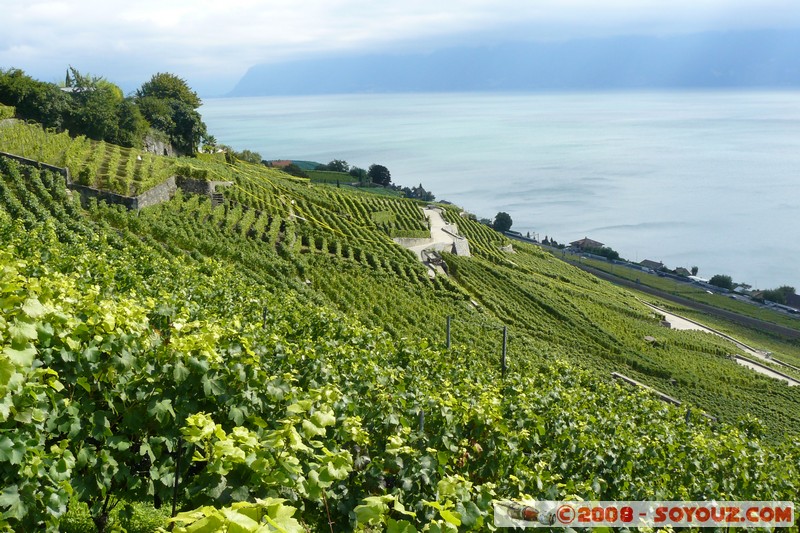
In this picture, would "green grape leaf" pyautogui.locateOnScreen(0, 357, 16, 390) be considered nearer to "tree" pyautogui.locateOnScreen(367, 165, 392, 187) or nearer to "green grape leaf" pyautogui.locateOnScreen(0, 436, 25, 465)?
"green grape leaf" pyautogui.locateOnScreen(0, 436, 25, 465)

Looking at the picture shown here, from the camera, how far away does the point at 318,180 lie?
8638 cm

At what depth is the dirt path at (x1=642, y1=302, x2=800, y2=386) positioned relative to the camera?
142 feet

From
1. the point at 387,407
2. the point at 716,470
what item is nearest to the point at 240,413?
the point at 387,407

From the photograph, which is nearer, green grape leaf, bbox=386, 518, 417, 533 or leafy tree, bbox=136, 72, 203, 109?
green grape leaf, bbox=386, 518, 417, 533

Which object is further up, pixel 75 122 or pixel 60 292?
pixel 75 122

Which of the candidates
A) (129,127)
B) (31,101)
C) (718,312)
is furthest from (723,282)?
(31,101)

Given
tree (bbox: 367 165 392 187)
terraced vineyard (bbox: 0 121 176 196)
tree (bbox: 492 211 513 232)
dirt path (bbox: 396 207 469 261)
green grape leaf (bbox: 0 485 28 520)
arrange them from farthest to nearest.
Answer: tree (bbox: 492 211 513 232) < tree (bbox: 367 165 392 187) < dirt path (bbox: 396 207 469 261) < terraced vineyard (bbox: 0 121 176 196) < green grape leaf (bbox: 0 485 28 520)

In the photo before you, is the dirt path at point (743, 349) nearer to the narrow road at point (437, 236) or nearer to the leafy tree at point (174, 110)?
the narrow road at point (437, 236)

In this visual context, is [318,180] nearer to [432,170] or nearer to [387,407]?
[387,407]

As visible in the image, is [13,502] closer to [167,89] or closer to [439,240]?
[439,240]

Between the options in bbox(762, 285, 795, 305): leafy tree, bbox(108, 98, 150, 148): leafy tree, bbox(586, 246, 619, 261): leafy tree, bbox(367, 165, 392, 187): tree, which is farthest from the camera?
bbox(367, 165, 392, 187): tree

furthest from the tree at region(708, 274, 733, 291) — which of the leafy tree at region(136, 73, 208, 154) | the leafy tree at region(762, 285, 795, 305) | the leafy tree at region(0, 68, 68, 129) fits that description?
the leafy tree at region(0, 68, 68, 129)

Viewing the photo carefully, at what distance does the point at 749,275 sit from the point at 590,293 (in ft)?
180

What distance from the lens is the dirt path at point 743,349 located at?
43156mm
